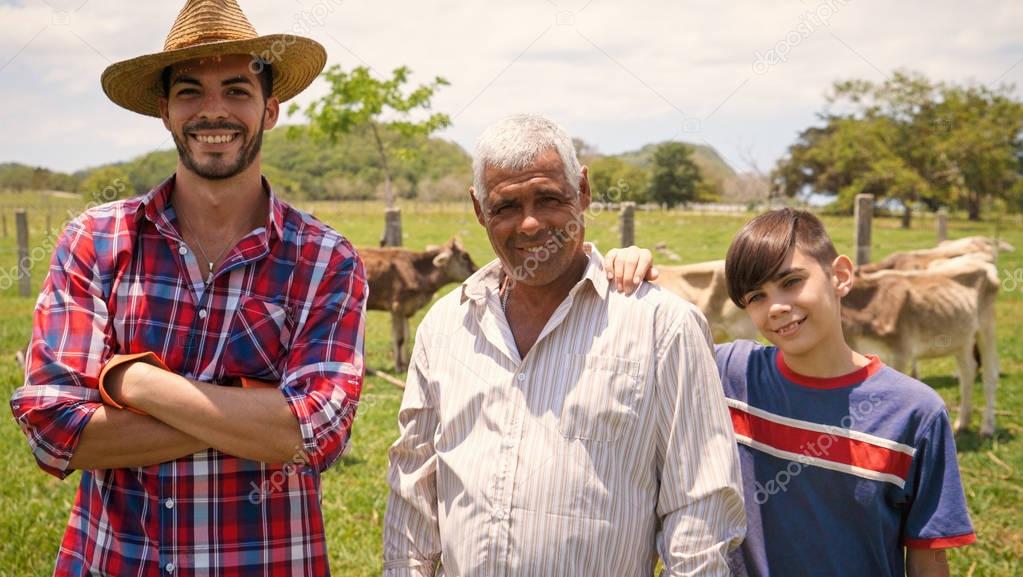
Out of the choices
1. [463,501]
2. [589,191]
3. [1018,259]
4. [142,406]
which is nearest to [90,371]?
[142,406]

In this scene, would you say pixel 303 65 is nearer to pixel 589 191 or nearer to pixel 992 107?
pixel 589 191

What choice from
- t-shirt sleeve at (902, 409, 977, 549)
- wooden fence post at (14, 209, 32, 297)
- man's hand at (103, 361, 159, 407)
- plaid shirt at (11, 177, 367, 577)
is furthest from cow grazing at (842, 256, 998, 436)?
wooden fence post at (14, 209, 32, 297)

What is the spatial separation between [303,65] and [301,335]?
1112mm

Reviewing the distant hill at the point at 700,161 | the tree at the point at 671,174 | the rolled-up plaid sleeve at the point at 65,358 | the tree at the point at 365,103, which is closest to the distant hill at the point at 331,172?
the distant hill at the point at 700,161

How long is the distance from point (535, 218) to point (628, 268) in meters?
0.32

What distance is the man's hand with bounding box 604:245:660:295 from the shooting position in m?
2.37

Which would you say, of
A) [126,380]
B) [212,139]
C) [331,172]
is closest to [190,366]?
[126,380]

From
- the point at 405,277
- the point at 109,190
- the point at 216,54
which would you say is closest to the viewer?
the point at 216,54

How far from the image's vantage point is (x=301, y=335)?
248 cm

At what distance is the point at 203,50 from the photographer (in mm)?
2518

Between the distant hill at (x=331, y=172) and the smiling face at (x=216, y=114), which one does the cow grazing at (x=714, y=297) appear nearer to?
the smiling face at (x=216, y=114)

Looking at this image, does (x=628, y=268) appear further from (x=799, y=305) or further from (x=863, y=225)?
(x=863, y=225)

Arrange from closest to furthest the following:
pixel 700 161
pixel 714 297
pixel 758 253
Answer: pixel 758 253, pixel 714 297, pixel 700 161

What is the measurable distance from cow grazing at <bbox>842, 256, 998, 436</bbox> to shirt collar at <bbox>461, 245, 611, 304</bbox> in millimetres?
5553
